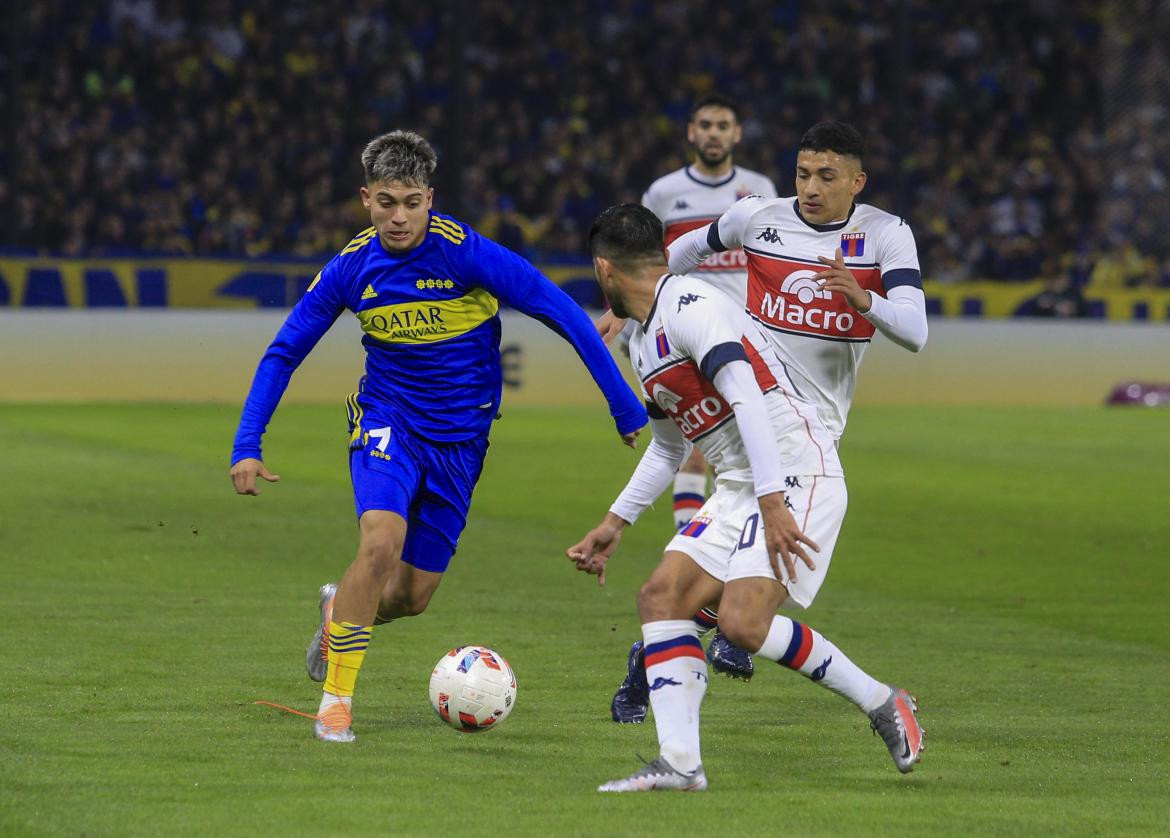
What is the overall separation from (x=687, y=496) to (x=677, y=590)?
4.88 m

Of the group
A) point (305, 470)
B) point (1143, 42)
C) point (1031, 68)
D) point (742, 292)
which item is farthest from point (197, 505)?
point (1031, 68)

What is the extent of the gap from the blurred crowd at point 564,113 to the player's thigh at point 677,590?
16.2 m

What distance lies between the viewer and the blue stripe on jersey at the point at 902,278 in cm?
684

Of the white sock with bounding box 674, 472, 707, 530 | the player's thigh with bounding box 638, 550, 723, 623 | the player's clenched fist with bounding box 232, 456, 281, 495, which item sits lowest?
the white sock with bounding box 674, 472, 707, 530

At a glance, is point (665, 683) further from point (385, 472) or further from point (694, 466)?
point (694, 466)

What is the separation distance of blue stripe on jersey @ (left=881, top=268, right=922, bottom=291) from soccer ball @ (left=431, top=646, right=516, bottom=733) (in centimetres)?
199

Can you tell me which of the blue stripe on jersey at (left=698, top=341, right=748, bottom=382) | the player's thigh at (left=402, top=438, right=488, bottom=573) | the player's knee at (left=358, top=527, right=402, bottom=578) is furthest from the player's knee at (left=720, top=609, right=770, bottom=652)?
the player's thigh at (left=402, top=438, right=488, bottom=573)

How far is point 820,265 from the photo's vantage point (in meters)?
7.26

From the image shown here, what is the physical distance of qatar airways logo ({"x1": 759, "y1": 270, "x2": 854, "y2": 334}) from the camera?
729cm

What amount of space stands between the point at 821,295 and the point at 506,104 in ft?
63.5

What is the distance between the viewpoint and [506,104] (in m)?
26.2

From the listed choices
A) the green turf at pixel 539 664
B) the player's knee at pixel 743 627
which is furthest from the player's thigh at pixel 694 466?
the player's knee at pixel 743 627

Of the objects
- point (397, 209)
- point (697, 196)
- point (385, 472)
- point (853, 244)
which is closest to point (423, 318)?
point (397, 209)

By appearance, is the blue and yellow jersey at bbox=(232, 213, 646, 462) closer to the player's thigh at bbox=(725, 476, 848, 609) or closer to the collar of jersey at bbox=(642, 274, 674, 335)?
the collar of jersey at bbox=(642, 274, 674, 335)
